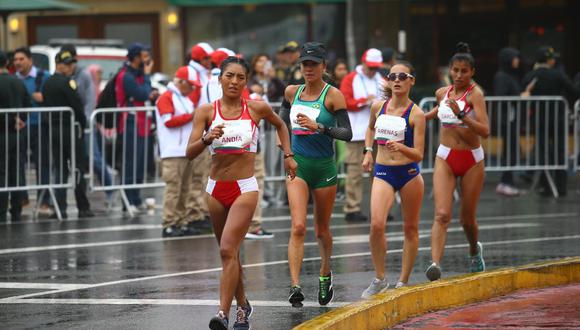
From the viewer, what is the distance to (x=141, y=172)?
734 inches

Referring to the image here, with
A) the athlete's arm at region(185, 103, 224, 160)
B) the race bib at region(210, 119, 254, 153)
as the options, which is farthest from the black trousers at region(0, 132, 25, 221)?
the race bib at region(210, 119, 254, 153)

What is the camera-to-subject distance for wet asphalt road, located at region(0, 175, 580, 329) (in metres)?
10.7

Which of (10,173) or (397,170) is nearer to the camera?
(397,170)

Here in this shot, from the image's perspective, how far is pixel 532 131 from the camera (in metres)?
20.6

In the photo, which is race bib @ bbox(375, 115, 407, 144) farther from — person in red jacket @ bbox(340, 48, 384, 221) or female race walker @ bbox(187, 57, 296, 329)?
person in red jacket @ bbox(340, 48, 384, 221)

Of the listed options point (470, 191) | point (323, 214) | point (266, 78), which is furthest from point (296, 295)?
point (266, 78)

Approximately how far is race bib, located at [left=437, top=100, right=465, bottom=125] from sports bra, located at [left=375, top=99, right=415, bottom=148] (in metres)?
0.76

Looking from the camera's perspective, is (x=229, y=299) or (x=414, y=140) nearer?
(x=229, y=299)

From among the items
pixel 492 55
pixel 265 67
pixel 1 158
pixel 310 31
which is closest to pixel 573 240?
pixel 265 67

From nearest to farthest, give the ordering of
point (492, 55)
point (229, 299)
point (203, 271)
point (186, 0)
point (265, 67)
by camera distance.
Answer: point (229, 299) → point (203, 271) → point (265, 67) → point (492, 55) → point (186, 0)

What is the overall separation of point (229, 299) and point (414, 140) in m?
2.56

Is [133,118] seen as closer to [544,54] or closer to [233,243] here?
[544,54]

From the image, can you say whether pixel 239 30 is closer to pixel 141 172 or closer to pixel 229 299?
pixel 141 172

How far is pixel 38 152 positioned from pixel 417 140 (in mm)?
8015
